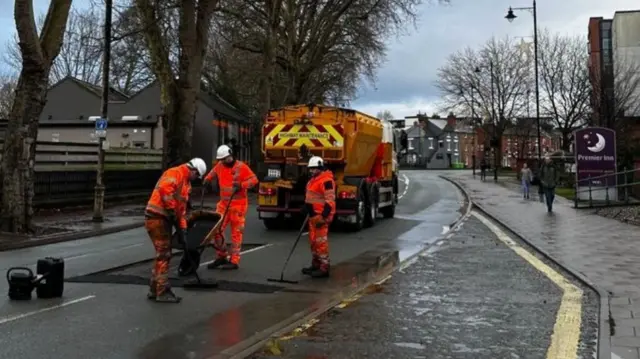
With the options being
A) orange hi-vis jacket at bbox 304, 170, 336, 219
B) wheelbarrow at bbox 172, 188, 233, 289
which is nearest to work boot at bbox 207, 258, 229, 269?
wheelbarrow at bbox 172, 188, 233, 289

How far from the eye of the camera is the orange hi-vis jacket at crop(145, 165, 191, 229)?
26.9 feet

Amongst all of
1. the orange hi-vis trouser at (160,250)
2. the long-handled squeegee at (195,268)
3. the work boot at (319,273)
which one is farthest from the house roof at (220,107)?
the orange hi-vis trouser at (160,250)

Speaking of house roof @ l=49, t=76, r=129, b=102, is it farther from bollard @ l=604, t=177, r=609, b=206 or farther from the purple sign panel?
bollard @ l=604, t=177, r=609, b=206

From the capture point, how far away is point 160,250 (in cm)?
827

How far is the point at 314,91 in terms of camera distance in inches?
1906

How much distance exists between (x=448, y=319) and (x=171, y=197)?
3644 millimetres

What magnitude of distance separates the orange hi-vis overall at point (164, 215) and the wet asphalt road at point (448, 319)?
7.34 feet

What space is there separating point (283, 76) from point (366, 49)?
714 cm

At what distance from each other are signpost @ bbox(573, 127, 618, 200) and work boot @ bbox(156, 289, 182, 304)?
19196 mm

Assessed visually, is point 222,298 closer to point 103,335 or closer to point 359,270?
point 103,335

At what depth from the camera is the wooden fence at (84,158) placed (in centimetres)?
2248

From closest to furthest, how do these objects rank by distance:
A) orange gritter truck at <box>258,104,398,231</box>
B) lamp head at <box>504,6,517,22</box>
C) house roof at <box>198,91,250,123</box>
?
1. orange gritter truck at <box>258,104,398,231</box>
2. lamp head at <box>504,6,517,22</box>
3. house roof at <box>198,91,250,123</box>

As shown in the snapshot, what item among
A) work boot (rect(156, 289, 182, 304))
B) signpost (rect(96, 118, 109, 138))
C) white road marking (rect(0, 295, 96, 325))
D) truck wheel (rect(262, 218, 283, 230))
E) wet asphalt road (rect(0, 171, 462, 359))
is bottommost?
wet asphalt road (rect(0, 171, 462, 359))

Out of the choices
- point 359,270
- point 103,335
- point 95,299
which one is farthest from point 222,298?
point 359,270
